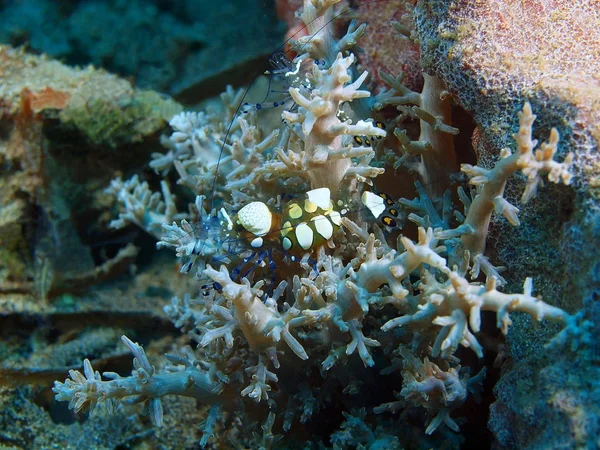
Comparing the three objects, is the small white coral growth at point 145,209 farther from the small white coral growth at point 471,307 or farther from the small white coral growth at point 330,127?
the small white coral growth at point 471,307

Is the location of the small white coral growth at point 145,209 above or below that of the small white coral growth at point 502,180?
below

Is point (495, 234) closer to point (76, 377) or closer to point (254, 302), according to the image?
point (254, 302)

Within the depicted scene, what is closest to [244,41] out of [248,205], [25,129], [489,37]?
[25,129]

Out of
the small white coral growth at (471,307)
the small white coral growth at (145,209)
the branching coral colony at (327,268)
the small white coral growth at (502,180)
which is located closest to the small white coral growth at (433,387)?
the branching coral colony at (327,268)

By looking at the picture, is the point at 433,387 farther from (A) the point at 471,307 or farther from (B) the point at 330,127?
(B) the point at 330,127

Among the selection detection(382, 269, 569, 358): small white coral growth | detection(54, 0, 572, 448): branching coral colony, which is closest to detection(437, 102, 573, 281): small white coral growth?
detection(54, 0, 572, 448): branching coral colony

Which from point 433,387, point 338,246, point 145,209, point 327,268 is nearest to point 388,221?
point 338,246

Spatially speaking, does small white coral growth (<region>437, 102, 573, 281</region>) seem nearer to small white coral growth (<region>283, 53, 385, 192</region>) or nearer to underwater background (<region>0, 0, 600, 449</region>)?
underwater background (<region>0, 0, 600, 449</region>)
